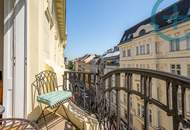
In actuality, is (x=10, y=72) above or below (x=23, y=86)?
above

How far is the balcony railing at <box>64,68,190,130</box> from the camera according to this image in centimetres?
102

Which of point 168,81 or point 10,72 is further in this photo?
point 10,72

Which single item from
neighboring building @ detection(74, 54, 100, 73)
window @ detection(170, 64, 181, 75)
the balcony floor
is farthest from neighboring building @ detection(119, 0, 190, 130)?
the balcony floor

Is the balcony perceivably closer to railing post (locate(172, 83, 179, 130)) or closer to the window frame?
railing post (locate(172, 83, 179, 130))

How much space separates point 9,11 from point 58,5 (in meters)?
4.87

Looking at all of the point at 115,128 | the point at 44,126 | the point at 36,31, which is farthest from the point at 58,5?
the point at 115,128

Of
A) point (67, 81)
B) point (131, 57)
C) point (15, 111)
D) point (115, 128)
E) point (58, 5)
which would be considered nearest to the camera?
point (115, 128)

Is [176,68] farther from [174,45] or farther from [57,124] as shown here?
[57,124]

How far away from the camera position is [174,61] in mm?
18609

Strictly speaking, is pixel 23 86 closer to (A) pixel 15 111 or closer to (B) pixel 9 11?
(A) pixel 15 111

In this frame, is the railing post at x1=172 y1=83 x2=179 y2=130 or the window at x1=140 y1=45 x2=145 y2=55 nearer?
the railing post at x1=172 y1=83 x2=179 y2=130

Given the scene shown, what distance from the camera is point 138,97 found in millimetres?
1620

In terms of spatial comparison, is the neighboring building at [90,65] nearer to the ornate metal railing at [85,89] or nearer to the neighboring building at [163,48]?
the ornate metal railing at [85,89]

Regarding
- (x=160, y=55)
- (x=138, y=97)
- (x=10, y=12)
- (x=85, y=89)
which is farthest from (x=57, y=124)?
(x=160, y=55)
